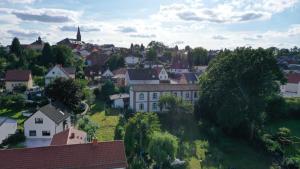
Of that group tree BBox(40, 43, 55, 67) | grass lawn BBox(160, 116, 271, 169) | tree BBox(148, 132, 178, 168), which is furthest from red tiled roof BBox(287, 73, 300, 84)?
tree BBox(40, 43, 55, 67)

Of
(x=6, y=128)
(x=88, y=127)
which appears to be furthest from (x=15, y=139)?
(x=88, y=127)

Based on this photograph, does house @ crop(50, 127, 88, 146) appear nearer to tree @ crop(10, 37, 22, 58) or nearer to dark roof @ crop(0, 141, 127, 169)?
dark roof @ crop(0, 141, 127, 169)

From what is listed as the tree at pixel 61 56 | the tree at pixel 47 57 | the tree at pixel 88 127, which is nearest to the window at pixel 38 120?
the tree at pixel 88 127

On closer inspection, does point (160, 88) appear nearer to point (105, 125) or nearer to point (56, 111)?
point (105, 125)

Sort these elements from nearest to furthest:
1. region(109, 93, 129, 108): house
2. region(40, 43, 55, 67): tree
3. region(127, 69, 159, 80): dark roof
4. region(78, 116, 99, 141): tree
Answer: region(78, 116, 99, 141): tree → region(109, 93, 129, 108): house → region(127, 69, 159, 80): dark roof → region(40, 43, 55, 67): tree

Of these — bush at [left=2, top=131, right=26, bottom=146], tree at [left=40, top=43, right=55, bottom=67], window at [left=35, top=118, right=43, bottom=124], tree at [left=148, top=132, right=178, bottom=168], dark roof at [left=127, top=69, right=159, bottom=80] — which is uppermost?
tree at [left=40, top=43, right=55, bottom=67]

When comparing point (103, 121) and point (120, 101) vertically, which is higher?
point (120, 101)
